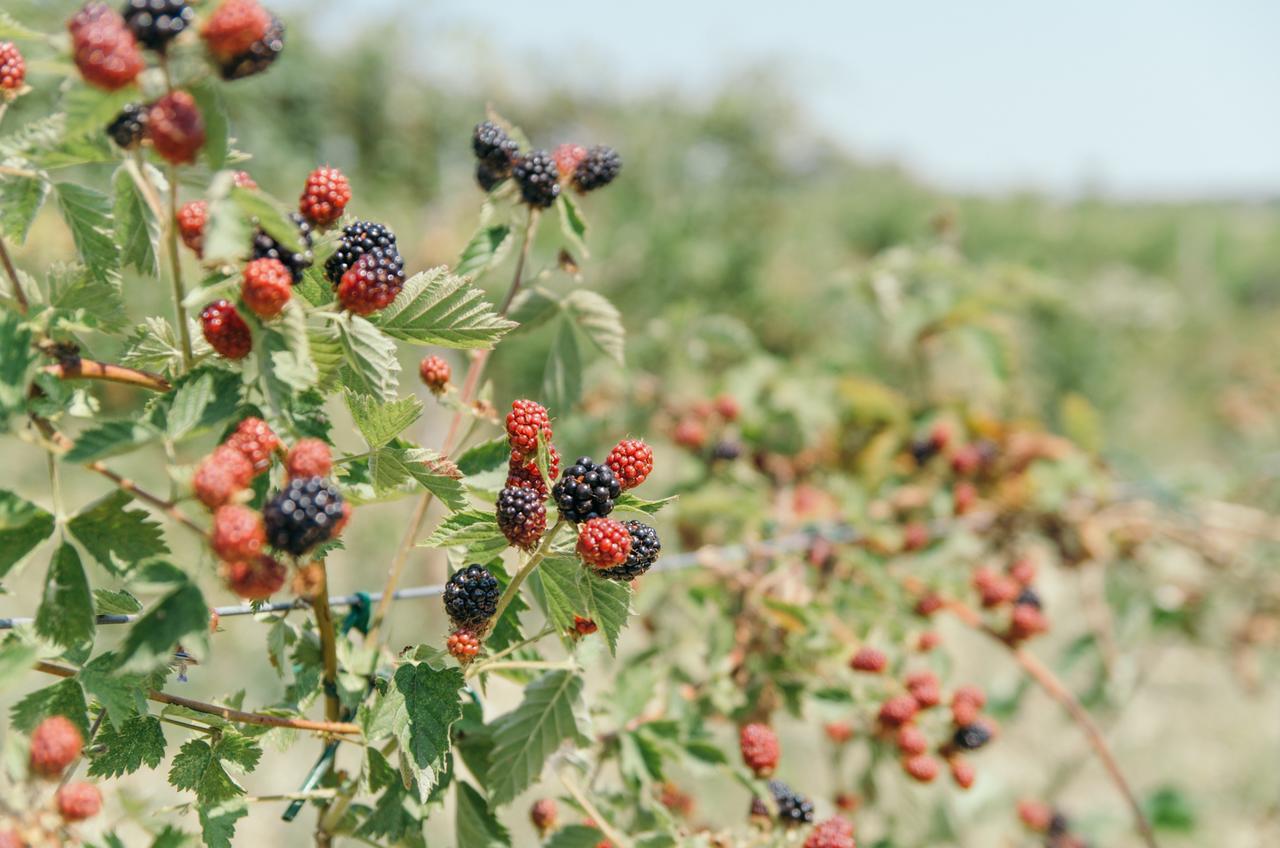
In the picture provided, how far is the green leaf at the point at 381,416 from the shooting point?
0.73 meters

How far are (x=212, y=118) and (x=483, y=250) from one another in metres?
0.39

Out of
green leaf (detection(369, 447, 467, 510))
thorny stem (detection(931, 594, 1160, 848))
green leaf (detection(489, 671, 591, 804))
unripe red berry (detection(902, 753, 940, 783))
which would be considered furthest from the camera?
thorny stem (detection(931, 594, 1160, 848))

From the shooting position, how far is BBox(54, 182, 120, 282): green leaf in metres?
0.73

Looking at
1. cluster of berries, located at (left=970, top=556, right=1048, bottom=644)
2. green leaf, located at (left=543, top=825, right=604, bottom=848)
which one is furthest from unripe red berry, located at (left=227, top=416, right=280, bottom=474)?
cluster of berries, located at (left=970, top=556, right=1048, bottom=644)

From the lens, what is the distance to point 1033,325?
7.50 m

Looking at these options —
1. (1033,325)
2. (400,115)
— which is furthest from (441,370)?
(400,115)

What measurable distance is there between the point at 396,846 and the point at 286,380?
21.5 inches

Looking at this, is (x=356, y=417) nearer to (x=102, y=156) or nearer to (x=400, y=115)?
(x=102, y=156)

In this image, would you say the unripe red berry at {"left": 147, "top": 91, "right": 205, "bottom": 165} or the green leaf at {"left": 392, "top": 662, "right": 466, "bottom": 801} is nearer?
the unripe red berry at {"left": 147, "top": 91, "right": 205, "bottom": 165}

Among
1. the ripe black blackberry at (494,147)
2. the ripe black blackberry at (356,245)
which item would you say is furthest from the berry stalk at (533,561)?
the ripe black blackberry at (494,147)

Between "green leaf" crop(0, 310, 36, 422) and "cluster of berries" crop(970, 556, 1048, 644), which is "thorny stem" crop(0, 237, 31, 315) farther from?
"cluster of berries" crop(970, 556, 1048, 644)

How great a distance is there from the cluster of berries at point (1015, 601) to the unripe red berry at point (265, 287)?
148cm

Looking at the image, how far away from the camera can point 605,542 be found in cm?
66

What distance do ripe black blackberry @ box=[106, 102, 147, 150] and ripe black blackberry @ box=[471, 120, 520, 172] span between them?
1.34 feet
